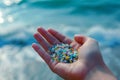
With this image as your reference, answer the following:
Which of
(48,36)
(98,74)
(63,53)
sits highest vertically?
(48,36)

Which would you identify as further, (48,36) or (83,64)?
(48,36)

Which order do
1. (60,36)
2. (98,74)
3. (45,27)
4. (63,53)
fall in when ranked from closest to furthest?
(98,74) < (63,53) < (60,36) < (45,27)

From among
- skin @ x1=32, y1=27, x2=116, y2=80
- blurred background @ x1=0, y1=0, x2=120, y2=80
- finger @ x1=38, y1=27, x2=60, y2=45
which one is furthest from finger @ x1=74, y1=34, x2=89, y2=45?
blurred background @ x1=0, y1=0, x2=120, y2=80

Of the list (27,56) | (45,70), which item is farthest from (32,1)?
(45,70)

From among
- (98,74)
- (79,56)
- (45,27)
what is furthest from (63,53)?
(45,27)

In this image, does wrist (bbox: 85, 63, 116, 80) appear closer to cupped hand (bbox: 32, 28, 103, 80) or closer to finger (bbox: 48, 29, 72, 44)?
cupped hand (bbox: 32, 28, 103, 80)

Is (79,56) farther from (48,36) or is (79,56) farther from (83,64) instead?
(48,36)
